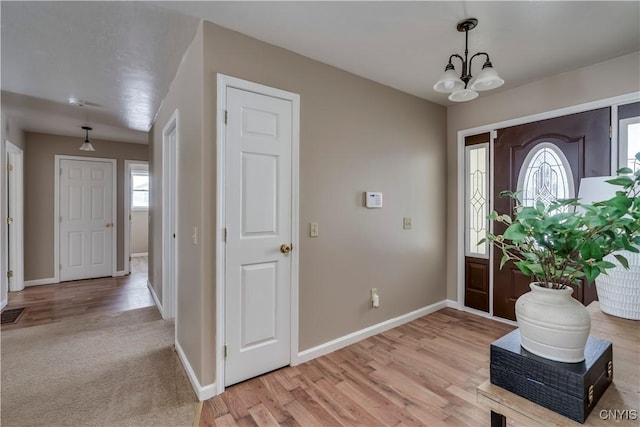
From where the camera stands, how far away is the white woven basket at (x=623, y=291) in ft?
4.49

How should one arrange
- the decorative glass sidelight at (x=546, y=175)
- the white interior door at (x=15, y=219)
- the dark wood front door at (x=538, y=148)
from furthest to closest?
1. the white interior door at (x=15, y=219)
2. the decorative glass sidelight at (x=546, y=175)
3. the dark wood front door at (x=538, y=148)

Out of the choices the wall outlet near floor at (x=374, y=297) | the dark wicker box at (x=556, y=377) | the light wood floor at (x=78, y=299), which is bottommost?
the light wood floor at (x=78, y=299)

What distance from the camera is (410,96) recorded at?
3268 millimetres

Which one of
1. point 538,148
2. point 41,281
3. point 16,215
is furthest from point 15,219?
point 538,148

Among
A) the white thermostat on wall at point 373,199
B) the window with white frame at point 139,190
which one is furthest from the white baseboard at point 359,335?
the window with white frame at point 139,190

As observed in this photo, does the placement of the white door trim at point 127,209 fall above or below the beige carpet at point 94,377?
above

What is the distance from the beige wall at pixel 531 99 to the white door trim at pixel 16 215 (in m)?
5.99

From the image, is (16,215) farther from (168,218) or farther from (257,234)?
(257,234)

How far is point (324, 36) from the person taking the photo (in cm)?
215

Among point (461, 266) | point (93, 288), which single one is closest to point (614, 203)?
point (461, 266)

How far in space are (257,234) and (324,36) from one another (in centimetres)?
152

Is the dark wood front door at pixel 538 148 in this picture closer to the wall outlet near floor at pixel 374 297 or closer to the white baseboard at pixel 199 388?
the wall outlet near floor at pixel 374 297

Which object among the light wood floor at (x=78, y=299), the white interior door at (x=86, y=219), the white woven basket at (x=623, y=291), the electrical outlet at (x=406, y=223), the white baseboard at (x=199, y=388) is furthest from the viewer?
the white interior door at (x=86, y=219)

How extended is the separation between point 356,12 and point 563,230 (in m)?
1.75
